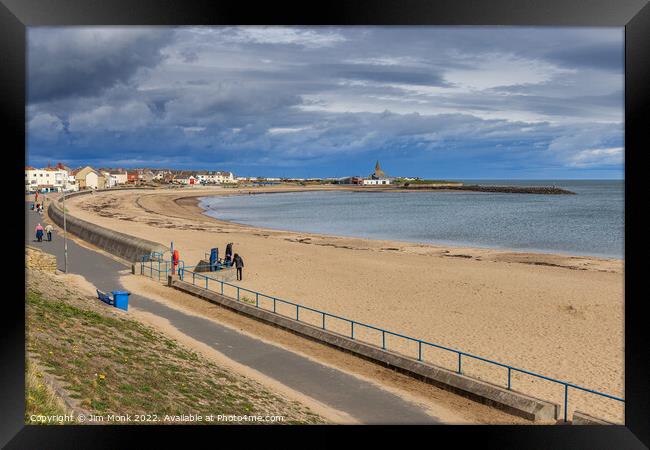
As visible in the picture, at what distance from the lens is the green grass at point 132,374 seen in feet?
24.3

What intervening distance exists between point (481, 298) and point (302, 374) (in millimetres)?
11420

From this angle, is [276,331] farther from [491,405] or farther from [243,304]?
[491,405]

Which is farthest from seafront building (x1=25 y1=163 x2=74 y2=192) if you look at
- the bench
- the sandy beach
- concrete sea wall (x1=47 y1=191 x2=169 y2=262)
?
the bench

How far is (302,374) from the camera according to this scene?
411 inches

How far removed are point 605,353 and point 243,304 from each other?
10058mm

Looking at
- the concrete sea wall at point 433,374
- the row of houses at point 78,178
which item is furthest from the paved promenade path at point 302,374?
the row of houses at point 78,178

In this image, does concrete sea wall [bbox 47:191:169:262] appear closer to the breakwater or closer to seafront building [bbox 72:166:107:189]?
seafront building [bbox 72:166:107:189]

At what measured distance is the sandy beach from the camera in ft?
40.9

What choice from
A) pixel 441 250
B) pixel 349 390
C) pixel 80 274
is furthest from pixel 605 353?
pixel 441 250

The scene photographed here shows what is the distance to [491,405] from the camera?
9.05 meters

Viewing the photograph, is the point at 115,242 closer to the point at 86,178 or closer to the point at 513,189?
the point at 86,178

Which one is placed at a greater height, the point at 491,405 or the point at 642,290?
the point at 642,290

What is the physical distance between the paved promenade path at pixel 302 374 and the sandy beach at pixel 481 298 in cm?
316

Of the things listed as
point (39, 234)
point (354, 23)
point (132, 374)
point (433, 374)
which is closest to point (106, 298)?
point (132, 374)
